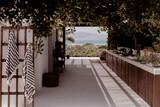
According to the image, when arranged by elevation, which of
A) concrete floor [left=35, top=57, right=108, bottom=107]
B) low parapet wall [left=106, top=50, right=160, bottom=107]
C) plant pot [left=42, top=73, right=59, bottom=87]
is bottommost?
concrete floor [left=35, top=57, right=108, bottom=107]

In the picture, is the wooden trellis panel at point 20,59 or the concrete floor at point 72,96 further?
the concrete floor at point 72,96

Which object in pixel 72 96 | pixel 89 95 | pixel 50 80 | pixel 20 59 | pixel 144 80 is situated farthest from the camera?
pixel 50 80

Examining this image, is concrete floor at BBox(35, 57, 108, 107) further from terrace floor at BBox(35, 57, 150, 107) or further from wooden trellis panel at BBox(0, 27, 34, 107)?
wooden trellis panel at BBox(0, 27, 34, 107)

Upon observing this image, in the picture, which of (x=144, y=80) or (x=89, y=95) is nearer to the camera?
(x=144, y=80)

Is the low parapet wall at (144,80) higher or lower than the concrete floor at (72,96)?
higher

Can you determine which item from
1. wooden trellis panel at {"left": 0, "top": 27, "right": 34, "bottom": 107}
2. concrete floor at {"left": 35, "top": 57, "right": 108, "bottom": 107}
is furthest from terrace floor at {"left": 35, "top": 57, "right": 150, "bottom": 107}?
wooden trellis panel at {"left": 0, "top": 27, "right": 34, "bottom": 107}

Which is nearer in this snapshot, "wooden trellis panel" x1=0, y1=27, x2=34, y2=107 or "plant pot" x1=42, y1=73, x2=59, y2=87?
"wooden trellis panel" x1=0, y1=27, x2=34, y2=107

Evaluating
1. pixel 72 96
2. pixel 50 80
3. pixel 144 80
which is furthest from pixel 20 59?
pixel 50 80

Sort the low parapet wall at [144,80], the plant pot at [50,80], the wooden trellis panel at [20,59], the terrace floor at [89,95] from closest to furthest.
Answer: the wooden trellis panel at [20,59] → the low parapet wall at [144,80] → the terrace floor at [89,95] → the plant pot at [50,80]

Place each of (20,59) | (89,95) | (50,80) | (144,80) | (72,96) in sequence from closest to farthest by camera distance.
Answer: (20,59) < (144,80) < (72,96) < (89,95) < (50,80)

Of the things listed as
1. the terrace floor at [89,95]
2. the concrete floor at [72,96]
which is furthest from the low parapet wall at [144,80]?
the concrete floor at [72,96]

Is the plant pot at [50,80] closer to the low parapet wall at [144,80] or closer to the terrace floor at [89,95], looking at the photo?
the terrace floor at [89,95]

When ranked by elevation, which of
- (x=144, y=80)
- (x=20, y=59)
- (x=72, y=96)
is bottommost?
(x=72, y=96)

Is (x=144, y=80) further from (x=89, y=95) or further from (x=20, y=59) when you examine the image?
(x=20, y=59)
